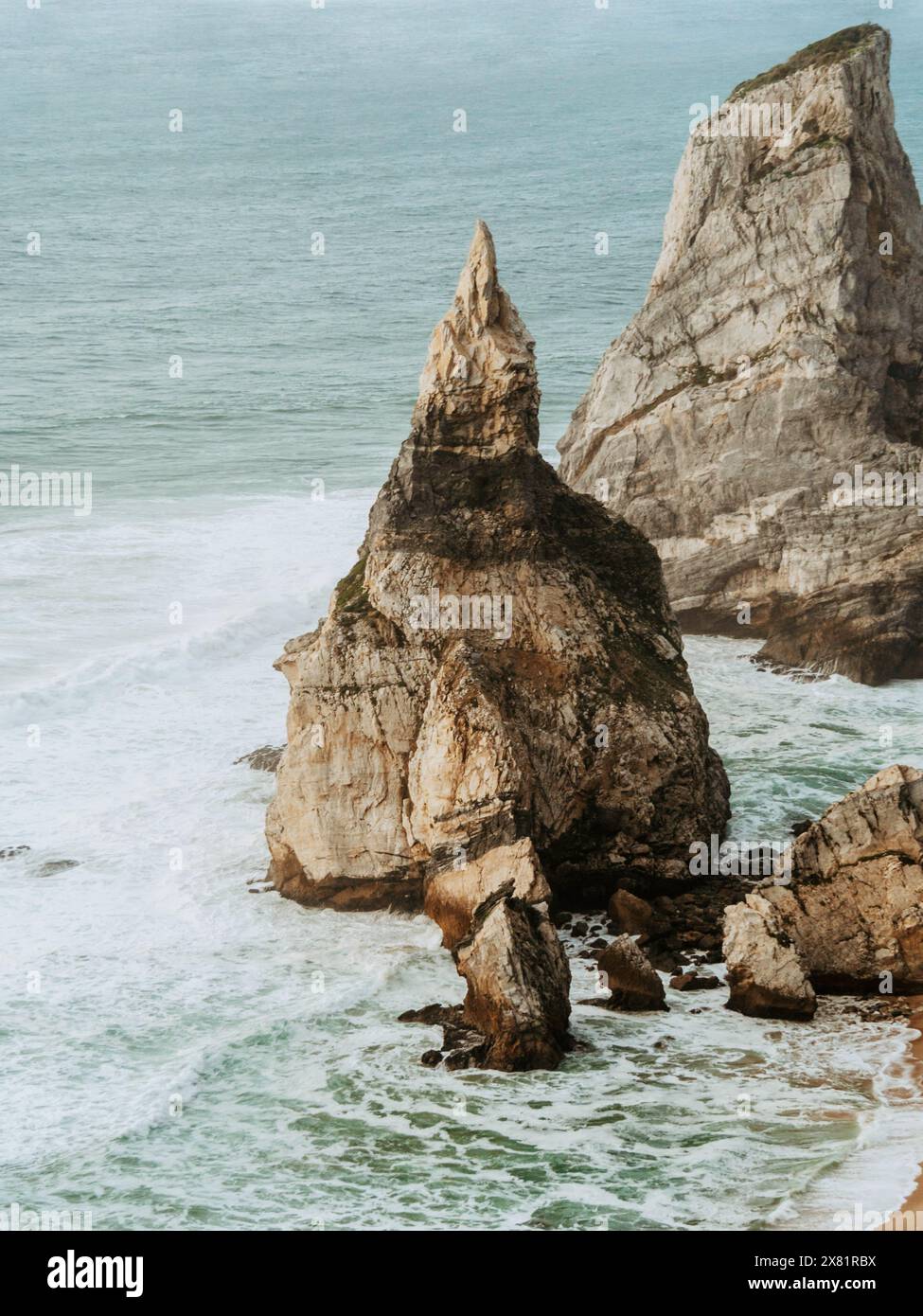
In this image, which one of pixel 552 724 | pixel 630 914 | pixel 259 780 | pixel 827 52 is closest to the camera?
pixel 630 914

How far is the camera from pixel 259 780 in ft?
95.9

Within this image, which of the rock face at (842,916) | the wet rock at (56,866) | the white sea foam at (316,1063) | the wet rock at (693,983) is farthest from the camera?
the wet rock at (56,866)

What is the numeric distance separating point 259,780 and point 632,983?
10136mm

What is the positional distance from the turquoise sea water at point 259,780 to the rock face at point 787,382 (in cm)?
163

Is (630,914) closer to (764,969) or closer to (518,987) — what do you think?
(764,969)

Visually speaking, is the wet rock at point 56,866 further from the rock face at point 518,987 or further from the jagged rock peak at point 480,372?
the jagged rock peak at point 480,372

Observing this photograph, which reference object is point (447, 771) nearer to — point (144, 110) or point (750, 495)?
point (750, 495)

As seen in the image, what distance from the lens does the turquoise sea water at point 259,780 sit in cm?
1759

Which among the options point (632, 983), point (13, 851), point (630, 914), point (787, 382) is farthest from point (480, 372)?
point (787, 382)

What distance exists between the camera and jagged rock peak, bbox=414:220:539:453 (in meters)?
24.4

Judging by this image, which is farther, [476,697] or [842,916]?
[476,697]

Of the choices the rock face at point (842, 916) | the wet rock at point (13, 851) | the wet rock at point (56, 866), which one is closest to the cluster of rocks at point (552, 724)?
the rock face at point (842, 916)

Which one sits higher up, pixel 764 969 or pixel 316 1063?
pixel 764 969

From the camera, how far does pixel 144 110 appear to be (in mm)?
130500
